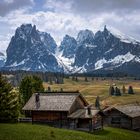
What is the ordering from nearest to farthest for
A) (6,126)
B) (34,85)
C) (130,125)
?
(6,126) < (130,125) < (34,85)

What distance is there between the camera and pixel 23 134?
66.7m

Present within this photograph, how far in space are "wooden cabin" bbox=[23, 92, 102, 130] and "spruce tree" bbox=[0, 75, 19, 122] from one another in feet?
34.4

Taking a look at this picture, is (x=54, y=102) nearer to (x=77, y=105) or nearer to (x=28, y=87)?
(x=77, y=105)

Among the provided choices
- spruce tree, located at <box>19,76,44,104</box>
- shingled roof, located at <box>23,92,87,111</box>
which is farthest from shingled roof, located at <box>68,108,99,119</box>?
spruce tree, located at <box>19,76,44,104</box>

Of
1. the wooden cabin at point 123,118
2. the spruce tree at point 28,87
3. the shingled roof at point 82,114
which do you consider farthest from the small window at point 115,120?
the spruce tree at point 28,87

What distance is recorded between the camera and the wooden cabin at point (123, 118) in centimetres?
10081

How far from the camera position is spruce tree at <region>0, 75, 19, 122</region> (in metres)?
79.3

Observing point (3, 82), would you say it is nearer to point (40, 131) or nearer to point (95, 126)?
point (40, 131)

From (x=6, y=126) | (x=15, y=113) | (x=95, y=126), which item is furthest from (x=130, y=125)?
(x=6, y=126)

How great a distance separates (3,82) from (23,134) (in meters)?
17.3

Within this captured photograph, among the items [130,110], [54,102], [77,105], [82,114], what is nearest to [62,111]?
[54,102]

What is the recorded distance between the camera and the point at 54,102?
A: 297ft

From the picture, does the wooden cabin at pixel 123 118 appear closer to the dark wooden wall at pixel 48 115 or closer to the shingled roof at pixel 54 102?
the shingled roof at pixel 54 102

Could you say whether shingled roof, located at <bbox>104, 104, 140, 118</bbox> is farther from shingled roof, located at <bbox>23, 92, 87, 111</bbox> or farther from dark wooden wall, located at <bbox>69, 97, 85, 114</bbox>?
shingled roof, located at <bbox>23, 92, 87, 111</bbox>
